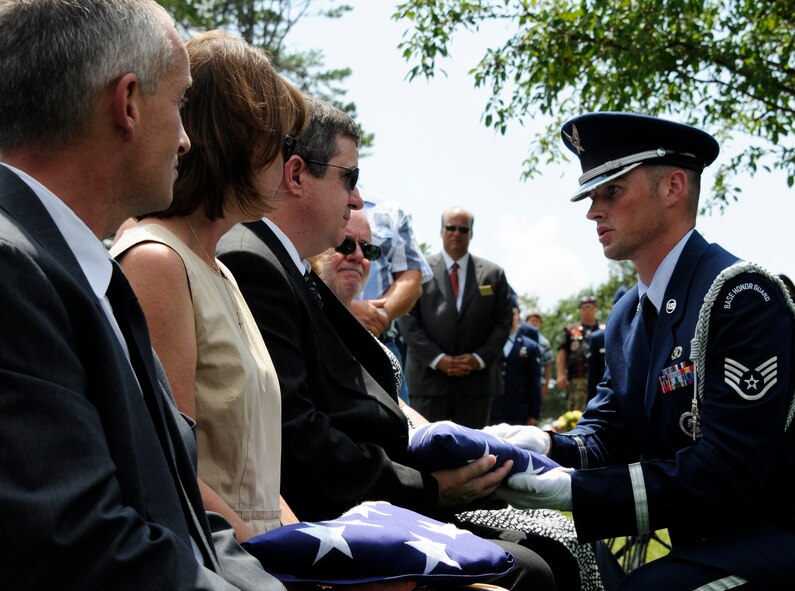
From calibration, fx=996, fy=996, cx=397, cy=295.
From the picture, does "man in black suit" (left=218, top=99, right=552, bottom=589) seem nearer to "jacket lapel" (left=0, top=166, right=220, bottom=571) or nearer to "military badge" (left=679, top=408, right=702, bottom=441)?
"military badge" (left=679, top=408, right=702, bottom=441)

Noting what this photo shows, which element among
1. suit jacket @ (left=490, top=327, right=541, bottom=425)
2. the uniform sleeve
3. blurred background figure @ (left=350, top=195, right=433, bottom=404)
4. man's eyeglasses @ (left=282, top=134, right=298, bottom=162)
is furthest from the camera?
suit jacket @ (left=490, top=327, right=541, bottom=425)

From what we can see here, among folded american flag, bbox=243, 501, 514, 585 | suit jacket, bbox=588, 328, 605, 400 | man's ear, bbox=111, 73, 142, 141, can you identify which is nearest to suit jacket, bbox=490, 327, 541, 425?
suit jacket, bbox=588, 328, 605, 400

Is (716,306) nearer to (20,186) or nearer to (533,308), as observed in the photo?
(20,186)

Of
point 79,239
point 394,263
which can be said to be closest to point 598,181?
point 79,239

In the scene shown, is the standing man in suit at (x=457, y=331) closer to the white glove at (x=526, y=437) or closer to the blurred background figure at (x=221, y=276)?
the white glove at (x=526, y=437)

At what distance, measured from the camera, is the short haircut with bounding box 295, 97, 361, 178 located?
11.0ft

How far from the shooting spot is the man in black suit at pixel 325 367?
285cm

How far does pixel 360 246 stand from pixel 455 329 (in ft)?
16.0

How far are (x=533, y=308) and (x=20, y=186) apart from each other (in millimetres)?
29690

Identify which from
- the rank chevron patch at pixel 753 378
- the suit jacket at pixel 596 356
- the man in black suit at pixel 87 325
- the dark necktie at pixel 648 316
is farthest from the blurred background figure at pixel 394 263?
the suit jacket at pixel 596 356

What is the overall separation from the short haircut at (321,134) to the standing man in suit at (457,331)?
5.67m

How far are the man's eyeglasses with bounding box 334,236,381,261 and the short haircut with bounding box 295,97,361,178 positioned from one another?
900mm

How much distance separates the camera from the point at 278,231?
3.20 metres

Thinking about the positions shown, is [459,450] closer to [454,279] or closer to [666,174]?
[666,174]
